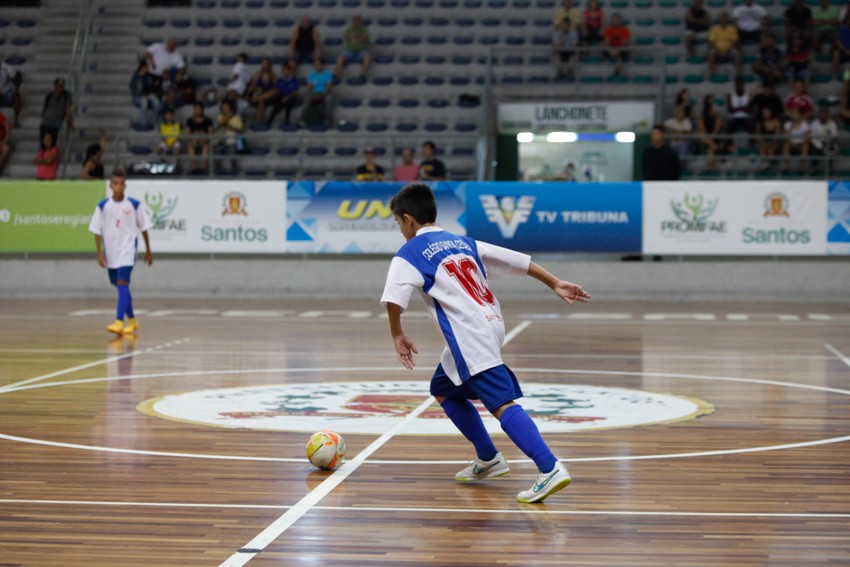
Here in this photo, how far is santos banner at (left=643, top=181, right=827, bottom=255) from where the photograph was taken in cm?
2164

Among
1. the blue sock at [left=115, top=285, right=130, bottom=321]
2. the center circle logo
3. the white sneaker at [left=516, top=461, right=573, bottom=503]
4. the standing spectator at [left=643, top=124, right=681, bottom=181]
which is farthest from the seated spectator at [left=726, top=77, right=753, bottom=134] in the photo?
the white sneaker at [left=516, top=461, right=573, bottom=503]

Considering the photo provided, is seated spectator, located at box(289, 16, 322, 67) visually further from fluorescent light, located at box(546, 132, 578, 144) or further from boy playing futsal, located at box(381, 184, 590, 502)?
boy playing futsal, located at box(381, 184, 590, 502)

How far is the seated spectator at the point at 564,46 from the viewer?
26969 millimetres

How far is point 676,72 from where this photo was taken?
89.7 feet

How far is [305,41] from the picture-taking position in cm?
2833

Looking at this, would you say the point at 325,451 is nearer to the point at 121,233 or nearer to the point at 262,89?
the point at 121,233

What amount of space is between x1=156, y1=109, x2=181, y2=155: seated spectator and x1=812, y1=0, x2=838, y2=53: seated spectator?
43.8 ft

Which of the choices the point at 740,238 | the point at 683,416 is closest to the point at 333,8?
the point at 740,238

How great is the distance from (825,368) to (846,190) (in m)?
9.63

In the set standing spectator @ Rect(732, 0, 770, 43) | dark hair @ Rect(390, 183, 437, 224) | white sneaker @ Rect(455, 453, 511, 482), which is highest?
standing spectator @ Rect(732, 0, 770, 43)

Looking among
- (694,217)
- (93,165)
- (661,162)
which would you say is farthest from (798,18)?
(93,165)

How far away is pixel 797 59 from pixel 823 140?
10.2 ft

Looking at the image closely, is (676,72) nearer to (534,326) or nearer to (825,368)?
(534,326)

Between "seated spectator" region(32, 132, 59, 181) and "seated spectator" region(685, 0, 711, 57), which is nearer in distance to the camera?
"seated spectator" region(32, 132, 59, 181)
